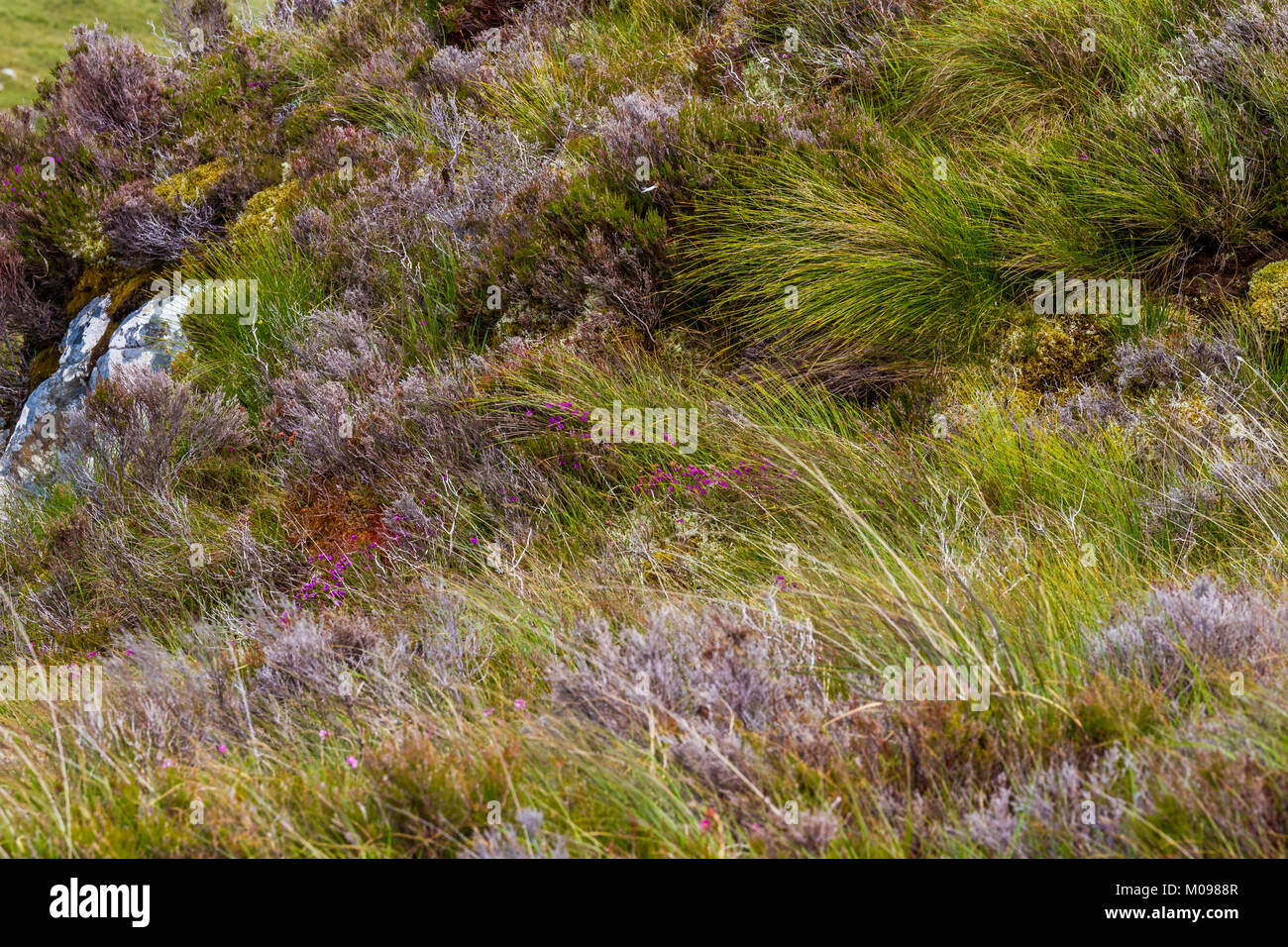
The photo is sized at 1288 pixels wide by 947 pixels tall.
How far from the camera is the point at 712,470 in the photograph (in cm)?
354

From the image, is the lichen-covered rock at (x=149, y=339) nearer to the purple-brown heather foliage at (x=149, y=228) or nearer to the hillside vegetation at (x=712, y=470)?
the hillside vegetation at (x=712, y=470)

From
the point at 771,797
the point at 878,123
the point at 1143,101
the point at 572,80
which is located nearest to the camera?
the point at 771,797

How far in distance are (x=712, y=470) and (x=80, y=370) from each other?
4.87 meters

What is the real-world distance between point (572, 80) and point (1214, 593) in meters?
5.03

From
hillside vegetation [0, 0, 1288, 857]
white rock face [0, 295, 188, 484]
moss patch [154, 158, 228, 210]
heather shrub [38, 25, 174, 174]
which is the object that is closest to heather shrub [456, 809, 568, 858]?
hillside vegetation [0, 0, 1288, 857]

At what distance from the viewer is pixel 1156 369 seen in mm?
3455

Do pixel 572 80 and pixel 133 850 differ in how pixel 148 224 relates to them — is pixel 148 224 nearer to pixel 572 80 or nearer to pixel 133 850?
pixel 572 80

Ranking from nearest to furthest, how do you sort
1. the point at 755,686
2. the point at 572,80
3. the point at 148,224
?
the point at 755,686, the point at 572,80, the point at 148,224

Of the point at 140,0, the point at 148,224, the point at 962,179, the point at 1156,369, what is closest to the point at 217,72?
the point at 148,224

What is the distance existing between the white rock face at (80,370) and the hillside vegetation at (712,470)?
269mm

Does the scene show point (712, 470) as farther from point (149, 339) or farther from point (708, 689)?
point (149, 339)

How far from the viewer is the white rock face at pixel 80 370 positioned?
5672 millimetres

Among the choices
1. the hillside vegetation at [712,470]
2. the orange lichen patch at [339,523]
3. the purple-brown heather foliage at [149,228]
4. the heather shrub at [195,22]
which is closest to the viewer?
the hillside vegetation at [712,470]

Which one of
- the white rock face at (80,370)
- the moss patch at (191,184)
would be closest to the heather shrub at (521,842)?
the white rock face at (80,370)
